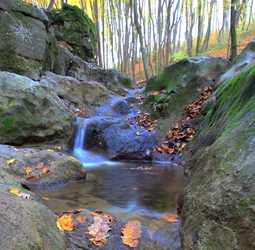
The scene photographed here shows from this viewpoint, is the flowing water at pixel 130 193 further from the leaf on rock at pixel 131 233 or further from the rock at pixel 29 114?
the rock at pixel 29 114

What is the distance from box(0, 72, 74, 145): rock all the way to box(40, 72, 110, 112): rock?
2.52 metres

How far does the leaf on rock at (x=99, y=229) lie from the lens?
5.36 feet

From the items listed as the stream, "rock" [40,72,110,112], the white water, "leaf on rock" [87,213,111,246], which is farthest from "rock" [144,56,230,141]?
"leaf on rock" [87,213,111,246]

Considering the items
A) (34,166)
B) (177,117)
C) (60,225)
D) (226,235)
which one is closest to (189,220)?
(226,235)

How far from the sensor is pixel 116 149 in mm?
5895

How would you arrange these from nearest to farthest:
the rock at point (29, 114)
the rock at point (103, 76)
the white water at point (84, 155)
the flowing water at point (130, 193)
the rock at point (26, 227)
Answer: the rock at point (26, 227)
the flowing water at point (130, 193)
the rock at point (29, 114)
the white water at point (84, 155)
the rock at point (103, 76)

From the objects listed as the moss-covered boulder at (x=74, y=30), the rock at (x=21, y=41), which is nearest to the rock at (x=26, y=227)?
the rock at (x=21, y=41)

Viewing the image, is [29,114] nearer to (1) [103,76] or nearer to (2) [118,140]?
(2) [118,140]

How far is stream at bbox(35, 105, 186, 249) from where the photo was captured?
217 centimetres

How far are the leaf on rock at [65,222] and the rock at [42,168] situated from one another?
4.86ft

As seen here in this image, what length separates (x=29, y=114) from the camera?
500cm

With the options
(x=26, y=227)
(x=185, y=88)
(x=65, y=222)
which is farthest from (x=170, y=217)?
(x=185, y=88)

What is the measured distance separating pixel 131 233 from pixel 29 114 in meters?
4.24

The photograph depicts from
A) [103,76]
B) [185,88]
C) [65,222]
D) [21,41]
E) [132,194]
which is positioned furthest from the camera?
[103,76]
